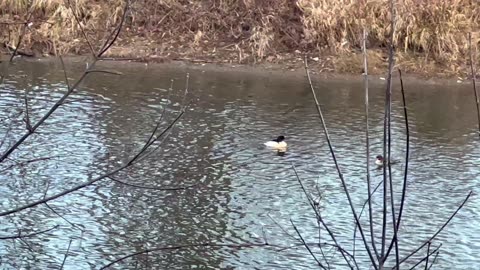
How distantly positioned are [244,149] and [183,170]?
959mm

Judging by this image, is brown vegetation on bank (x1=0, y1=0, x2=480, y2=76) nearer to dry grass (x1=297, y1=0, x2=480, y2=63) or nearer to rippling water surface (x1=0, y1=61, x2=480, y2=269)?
dry grass (x1=297, y1=0, x2=480, y2=63)

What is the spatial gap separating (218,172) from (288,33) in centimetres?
709

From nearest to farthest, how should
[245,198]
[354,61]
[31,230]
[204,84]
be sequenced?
[31,230]
[245,198]
[204,84]
[354,61]

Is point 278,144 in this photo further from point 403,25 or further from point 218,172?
point 403,25

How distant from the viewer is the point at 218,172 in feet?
26.0

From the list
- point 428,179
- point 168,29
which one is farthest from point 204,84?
point 428,179

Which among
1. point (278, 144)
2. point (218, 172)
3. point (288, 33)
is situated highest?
point (288, 33)

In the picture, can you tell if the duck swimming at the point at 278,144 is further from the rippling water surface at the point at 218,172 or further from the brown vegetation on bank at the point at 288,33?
the brown vegetation on bank at the point at 288,33

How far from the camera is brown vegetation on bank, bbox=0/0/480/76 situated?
13742mm

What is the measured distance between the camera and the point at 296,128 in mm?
9703

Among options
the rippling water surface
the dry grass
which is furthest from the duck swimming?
the dry grass

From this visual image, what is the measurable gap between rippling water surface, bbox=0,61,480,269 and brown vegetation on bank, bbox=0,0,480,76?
4.78 ft

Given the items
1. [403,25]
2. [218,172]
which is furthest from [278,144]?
[403,25]

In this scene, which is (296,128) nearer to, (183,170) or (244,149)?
(244,149)
